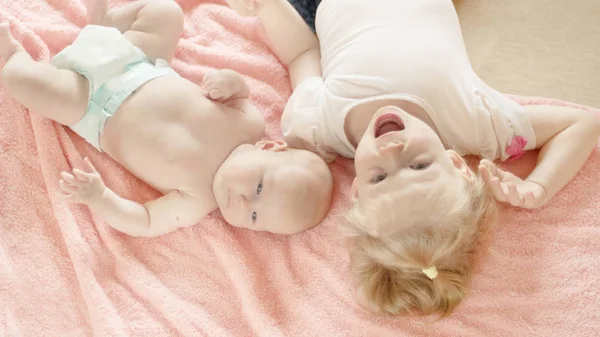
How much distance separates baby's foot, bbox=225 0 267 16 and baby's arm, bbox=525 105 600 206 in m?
0.61

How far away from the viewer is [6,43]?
1.24 metres

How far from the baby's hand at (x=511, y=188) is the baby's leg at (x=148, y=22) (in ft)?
2.36

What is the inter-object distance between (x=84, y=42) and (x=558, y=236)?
40.8 inches

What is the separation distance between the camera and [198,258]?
1.25 m

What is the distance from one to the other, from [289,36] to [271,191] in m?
0.40

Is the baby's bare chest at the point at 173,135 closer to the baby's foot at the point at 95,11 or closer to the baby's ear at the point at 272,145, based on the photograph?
the baby's ear at the point at 272,145

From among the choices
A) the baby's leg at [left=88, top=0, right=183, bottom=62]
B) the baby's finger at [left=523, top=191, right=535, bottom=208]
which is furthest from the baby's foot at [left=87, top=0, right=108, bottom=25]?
the baby's finger at [left=523, top=191, right=535, bottom=208]

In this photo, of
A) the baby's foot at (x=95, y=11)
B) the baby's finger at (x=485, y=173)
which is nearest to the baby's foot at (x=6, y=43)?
the baby's foot at (x=95, y=11)

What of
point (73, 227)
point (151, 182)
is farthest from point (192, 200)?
point (73, 227)

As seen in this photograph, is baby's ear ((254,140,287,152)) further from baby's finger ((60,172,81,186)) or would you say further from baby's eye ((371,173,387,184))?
baby's finger ((60,172,81,186))

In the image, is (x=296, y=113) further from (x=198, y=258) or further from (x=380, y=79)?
(x=198, y=258)

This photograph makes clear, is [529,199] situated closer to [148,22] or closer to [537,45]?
[537,45]

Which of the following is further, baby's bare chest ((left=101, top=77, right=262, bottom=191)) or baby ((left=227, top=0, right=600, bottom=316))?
baby's bare chest ((left=101, top=77, right=262, bottom=191))

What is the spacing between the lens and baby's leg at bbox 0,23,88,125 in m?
1.19
